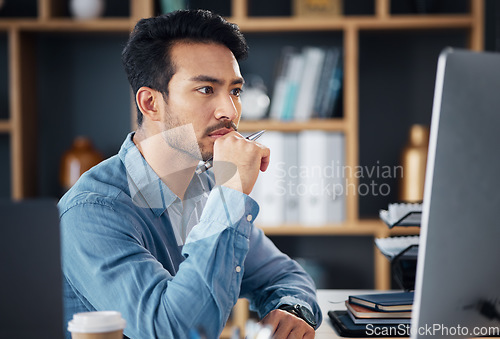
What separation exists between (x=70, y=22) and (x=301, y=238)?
4.72 feet

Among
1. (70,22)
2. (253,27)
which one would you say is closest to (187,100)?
(253,27)

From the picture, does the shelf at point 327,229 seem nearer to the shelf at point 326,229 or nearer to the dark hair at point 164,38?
the shelf at point 326,229

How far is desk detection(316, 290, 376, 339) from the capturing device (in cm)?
107

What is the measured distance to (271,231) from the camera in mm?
2365

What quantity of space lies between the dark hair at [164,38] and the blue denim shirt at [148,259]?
290 millimetres

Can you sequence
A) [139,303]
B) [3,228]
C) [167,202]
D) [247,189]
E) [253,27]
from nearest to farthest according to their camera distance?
1. [3,228]
2. [139,303]
3. [247,189]
4. [167,202]
5. [253,27]

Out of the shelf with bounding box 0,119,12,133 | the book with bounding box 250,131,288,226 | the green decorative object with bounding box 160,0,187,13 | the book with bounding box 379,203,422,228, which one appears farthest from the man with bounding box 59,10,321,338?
the shelf with bounding box 0,119,12,133

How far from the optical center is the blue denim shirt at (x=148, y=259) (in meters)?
0.95

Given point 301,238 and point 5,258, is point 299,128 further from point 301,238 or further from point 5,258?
point 5,258

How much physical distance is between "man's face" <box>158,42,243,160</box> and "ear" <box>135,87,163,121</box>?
29 millimetres

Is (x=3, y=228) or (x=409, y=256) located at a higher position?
(x=3, y=228)

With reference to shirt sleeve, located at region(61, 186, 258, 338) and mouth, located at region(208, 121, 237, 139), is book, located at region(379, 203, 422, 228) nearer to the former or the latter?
shirt sleeve, located at region(61, 186, 258, 338)

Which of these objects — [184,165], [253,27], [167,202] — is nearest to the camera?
[167,202]

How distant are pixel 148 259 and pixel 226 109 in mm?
460
